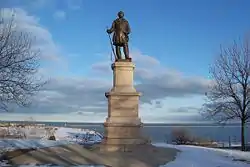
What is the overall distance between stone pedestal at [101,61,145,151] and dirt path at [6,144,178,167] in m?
0.68

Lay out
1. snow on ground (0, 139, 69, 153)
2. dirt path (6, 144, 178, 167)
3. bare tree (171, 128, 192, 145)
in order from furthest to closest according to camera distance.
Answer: bare tree (171, 128, 192, 145)
snow on ground (0, 139, 69, 153)
dirt path (6, 144, 178, 167)

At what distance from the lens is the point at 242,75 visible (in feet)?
78.3

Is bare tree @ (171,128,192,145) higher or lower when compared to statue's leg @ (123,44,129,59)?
lower

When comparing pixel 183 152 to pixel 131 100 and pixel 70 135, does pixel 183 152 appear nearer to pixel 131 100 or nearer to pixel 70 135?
pixel 131 100

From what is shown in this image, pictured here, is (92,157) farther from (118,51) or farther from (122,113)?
(118,51)

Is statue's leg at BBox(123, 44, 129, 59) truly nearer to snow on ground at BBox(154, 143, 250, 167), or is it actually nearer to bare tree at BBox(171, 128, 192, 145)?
snow on ground at BBox(154, 143, 250, 167)

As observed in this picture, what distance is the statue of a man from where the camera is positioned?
1853cm

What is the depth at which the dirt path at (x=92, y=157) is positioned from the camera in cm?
1431

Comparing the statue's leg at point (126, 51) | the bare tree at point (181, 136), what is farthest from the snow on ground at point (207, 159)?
the bare tree at point (181, 136)

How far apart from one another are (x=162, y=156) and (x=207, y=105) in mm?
10599

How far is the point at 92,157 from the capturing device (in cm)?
1495

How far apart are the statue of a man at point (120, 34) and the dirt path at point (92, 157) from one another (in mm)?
4613

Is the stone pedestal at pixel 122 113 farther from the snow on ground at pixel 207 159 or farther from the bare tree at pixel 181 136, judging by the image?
the bare tree at pixel 181 136

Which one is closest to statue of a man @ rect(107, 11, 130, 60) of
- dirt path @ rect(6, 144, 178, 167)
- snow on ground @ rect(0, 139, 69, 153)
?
dirt path @ rect(6, 144, 178, 167)
